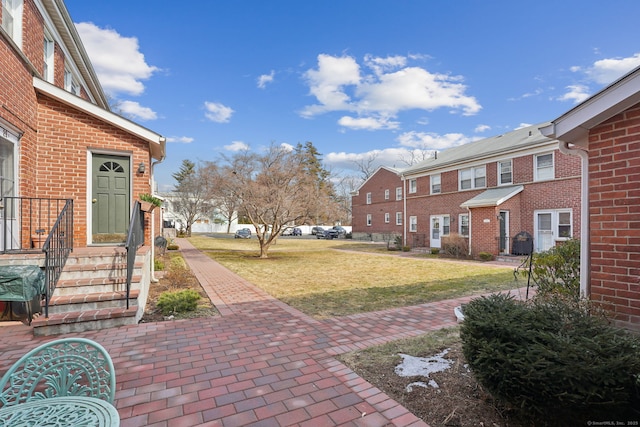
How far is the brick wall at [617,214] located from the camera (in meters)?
2.98

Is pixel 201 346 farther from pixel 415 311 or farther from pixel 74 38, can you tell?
pixel 74 38

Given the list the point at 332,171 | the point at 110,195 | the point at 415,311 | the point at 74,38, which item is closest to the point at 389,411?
the point at 415,311

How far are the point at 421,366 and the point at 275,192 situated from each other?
507 inches

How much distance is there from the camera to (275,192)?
1567cm

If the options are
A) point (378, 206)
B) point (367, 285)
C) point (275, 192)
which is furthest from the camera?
point (378, 206)

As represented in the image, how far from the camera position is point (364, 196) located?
34062mm

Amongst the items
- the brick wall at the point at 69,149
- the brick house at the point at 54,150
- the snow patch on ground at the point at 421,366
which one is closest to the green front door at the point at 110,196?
the brick house at the point at 54,150

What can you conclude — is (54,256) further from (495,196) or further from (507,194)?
(507,194)

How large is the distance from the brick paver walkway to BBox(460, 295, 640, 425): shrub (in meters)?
0.86

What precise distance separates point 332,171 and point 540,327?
165 feet

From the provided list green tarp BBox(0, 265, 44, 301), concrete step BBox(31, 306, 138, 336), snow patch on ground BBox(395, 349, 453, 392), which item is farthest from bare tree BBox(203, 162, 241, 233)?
snow patch on ground BBox(395, 349, 453, 392)

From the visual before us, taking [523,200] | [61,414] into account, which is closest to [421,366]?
[61,414]

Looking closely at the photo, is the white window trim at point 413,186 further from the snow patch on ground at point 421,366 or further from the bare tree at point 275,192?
the snow patch on ground at point 421,366

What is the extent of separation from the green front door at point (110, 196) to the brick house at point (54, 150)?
0.07 feet
